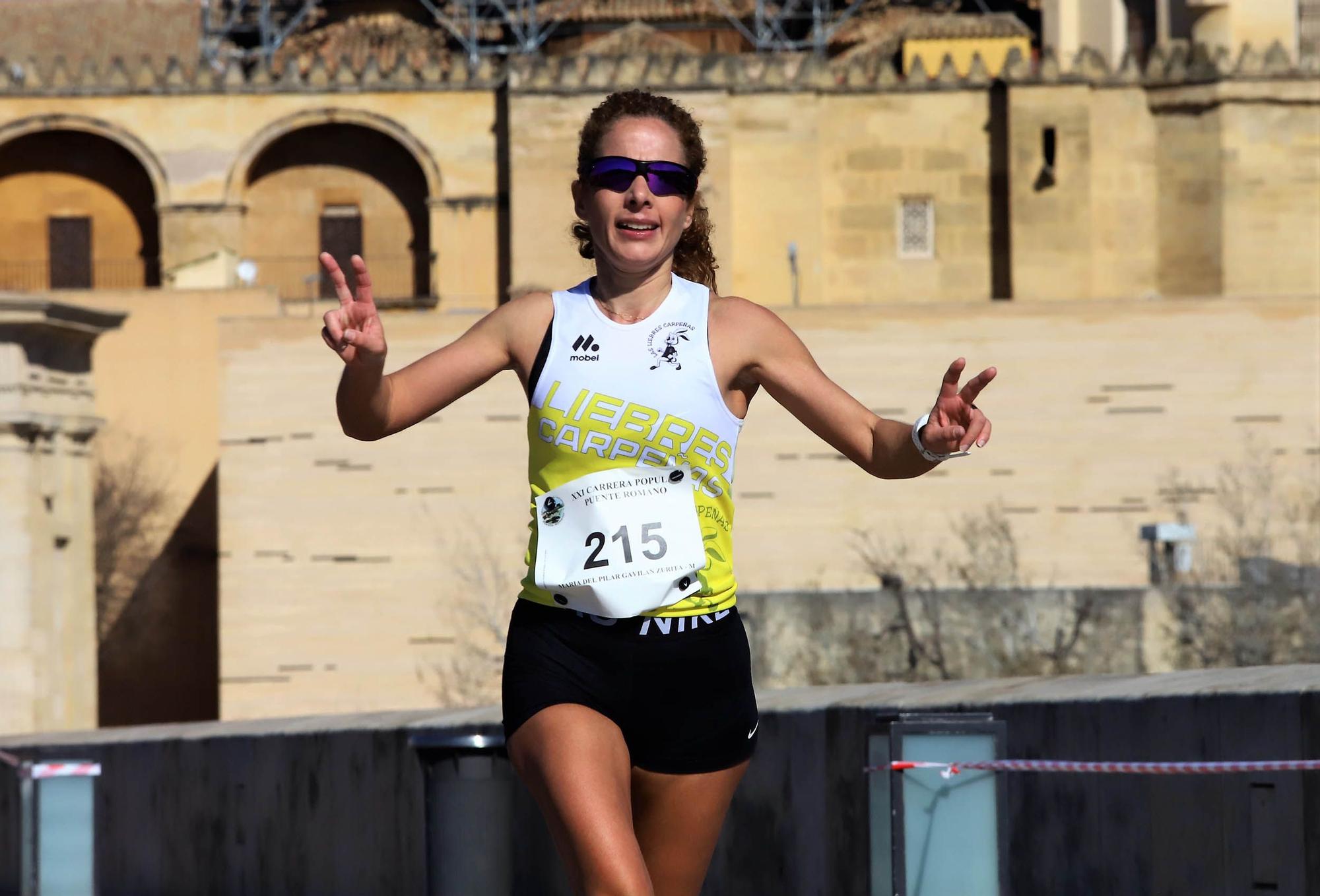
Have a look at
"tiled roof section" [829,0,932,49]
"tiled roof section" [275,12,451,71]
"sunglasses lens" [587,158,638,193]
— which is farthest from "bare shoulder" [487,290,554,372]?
"tiled roof section" [829,0,932,49]

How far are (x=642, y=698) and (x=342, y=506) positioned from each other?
3537 centimetres

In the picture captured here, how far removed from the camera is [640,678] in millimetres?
4254

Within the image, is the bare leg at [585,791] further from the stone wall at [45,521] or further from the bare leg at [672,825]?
the stone wall at [45,521]

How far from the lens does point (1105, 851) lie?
6570 mm

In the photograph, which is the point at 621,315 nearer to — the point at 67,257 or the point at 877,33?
the point at 67,257

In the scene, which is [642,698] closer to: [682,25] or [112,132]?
[112,132]

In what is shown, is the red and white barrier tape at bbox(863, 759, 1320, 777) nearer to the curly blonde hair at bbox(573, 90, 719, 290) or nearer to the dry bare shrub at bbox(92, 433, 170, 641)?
the curly blonde hair at bbox(573, 90, 719, 290)

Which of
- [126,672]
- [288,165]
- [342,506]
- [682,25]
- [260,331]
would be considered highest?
[682,25]

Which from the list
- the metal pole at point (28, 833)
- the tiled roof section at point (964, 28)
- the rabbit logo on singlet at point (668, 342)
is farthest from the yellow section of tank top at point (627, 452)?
the tiled roof section at point (964, 28)

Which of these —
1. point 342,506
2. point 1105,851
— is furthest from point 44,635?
point 1105,851

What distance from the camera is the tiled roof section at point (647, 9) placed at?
52125mm

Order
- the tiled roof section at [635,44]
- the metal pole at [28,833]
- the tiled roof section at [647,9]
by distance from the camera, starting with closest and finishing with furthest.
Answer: the metal pole at [28,833], the tiled roof section at [635,44], the tiled roof section at [647,9]

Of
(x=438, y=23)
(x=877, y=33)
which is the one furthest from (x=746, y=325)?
(x=438, y=23)

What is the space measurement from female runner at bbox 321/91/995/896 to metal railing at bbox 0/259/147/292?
45965mm
